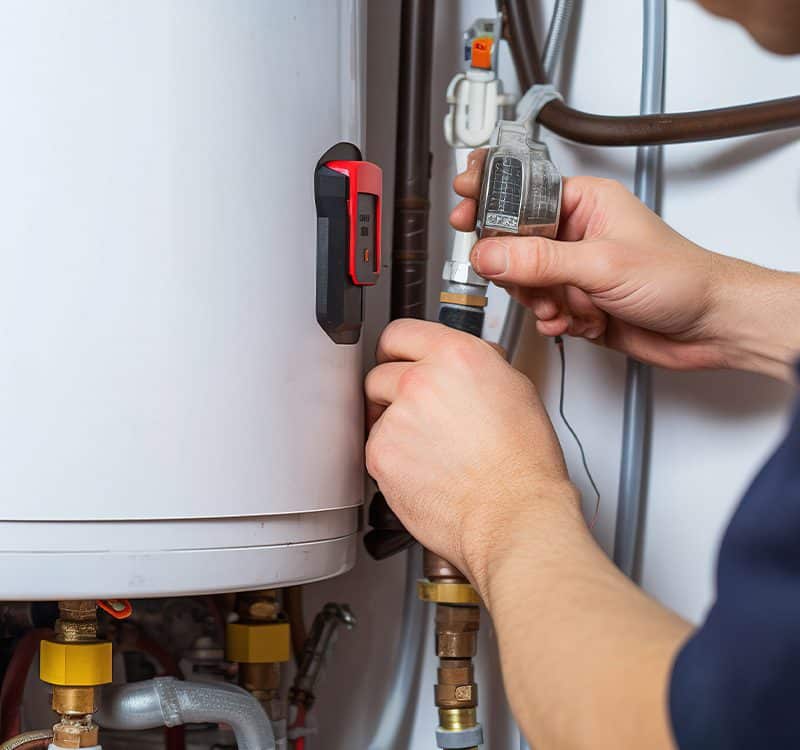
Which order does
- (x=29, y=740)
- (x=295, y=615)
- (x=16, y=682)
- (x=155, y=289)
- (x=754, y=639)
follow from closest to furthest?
(x=754, y=639)
(x=155, y=289)
(x=29, y=740)
(x=16, y=682)
(x=295, y=615)

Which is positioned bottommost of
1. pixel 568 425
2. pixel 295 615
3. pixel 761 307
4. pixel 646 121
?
pixel 295 615

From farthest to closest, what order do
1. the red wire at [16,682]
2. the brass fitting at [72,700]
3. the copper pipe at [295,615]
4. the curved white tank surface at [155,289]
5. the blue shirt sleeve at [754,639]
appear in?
the copper pipe at [295,615] → the red wire at [16,682] → the brass fitting at [72,700] → the curved white tank surface at [155,289] → the blue shirt sleeve at [754,639]

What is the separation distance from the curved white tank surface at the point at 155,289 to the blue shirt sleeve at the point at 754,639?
31cm

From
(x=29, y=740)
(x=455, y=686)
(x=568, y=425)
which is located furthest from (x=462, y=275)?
(x=29, y=740)

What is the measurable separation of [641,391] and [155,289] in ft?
1.28

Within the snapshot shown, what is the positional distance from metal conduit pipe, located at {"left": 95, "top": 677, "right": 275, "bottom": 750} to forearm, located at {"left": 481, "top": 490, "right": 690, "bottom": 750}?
10.6 inches

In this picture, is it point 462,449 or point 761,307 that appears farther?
point 761,307

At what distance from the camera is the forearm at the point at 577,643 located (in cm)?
33

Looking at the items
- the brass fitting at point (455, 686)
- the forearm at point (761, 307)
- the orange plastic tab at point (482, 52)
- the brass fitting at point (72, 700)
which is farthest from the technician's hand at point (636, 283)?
the brass fitting at point (72, 700)

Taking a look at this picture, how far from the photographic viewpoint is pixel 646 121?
68 cm

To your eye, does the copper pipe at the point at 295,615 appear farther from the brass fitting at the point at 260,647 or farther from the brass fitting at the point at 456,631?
the brass fitting at the point at 456,631

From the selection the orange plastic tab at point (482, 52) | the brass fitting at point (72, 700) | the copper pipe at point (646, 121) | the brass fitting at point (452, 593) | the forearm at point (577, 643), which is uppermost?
the orange plastic tab at point (482, 52)

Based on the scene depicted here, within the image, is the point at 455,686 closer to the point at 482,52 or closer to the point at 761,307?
the point at 761,307

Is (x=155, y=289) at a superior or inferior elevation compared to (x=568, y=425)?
superior
